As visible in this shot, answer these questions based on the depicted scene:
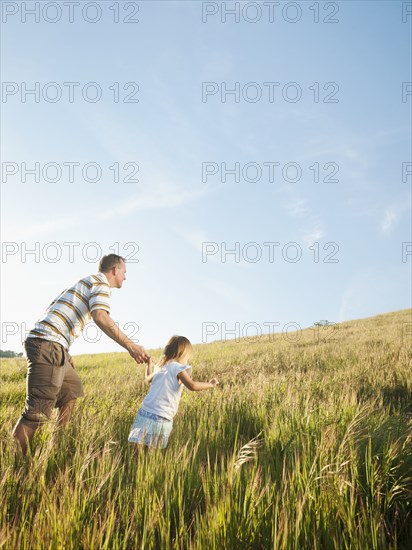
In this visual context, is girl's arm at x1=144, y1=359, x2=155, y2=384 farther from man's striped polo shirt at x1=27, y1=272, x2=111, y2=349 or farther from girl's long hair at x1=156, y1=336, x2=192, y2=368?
man's striped polo shirt at x1=27, y1=272, x2=111, y2=349

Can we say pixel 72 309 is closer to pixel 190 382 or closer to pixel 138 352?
pixel 138 352

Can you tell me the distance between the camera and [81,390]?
4895 millimetres

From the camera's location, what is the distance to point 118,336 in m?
4.32

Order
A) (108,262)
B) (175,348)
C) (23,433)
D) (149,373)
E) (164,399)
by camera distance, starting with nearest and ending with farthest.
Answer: (23,433)
(164,399)
(175,348)
(149,373)
(108,262)

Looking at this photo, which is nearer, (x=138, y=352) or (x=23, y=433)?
(x=23, y=433)

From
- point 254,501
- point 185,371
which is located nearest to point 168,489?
point 254,501

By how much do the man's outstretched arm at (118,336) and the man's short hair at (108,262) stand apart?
60 cm

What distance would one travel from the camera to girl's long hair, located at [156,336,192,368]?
14.6 ft

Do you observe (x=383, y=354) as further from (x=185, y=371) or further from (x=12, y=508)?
(x=12, y=508)

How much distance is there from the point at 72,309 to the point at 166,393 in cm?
139

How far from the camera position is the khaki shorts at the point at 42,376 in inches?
165

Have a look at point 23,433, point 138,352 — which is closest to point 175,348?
point 138,352

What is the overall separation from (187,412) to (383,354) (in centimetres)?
595

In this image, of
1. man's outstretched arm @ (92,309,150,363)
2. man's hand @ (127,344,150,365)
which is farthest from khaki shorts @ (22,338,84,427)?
man's hand @ (127,344,150,365)
